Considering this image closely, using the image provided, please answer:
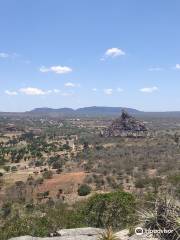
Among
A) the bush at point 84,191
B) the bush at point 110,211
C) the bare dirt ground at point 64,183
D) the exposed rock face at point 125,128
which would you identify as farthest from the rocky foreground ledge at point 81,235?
the exposed rock face at point 125,128

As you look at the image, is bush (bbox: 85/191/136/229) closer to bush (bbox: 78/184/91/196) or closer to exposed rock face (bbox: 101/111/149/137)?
bush (bbox: 78/184/91/196)

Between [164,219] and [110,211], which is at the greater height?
[164,219]

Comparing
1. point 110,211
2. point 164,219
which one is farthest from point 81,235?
point 110,211

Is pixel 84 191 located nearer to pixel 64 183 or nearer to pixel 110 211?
pixel 64 183

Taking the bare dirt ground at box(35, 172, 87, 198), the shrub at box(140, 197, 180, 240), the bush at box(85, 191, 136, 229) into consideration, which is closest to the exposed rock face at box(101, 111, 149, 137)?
the bare dirt ground at box(35, 172, 87, 198)

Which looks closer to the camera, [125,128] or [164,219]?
[164,219]

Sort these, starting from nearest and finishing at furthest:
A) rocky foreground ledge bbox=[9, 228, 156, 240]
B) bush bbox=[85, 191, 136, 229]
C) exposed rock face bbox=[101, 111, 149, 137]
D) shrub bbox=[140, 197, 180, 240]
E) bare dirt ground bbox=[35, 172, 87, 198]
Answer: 1. shrub bbox=[140, 197, 180, 240]
2. rocky foreground ledge bbox=[9, 228, 156, 240]
3. bush bbox=[85, 191, 136, 229]
4. bare dirt ground bbox=[35, 172, 87, 198]
5. exposed rock face bbox=[101, 111, 149, 137]

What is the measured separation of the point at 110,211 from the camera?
24516mm

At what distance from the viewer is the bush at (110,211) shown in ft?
78.4

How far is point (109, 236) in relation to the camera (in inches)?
606

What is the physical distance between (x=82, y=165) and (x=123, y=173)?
1135cm

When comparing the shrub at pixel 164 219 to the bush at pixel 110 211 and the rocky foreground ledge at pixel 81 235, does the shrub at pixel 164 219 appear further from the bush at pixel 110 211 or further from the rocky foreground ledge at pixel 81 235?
the bush at pixel 110 211

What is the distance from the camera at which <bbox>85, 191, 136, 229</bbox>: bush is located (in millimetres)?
23891

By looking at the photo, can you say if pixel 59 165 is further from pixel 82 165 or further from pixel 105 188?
pixel 105 188
